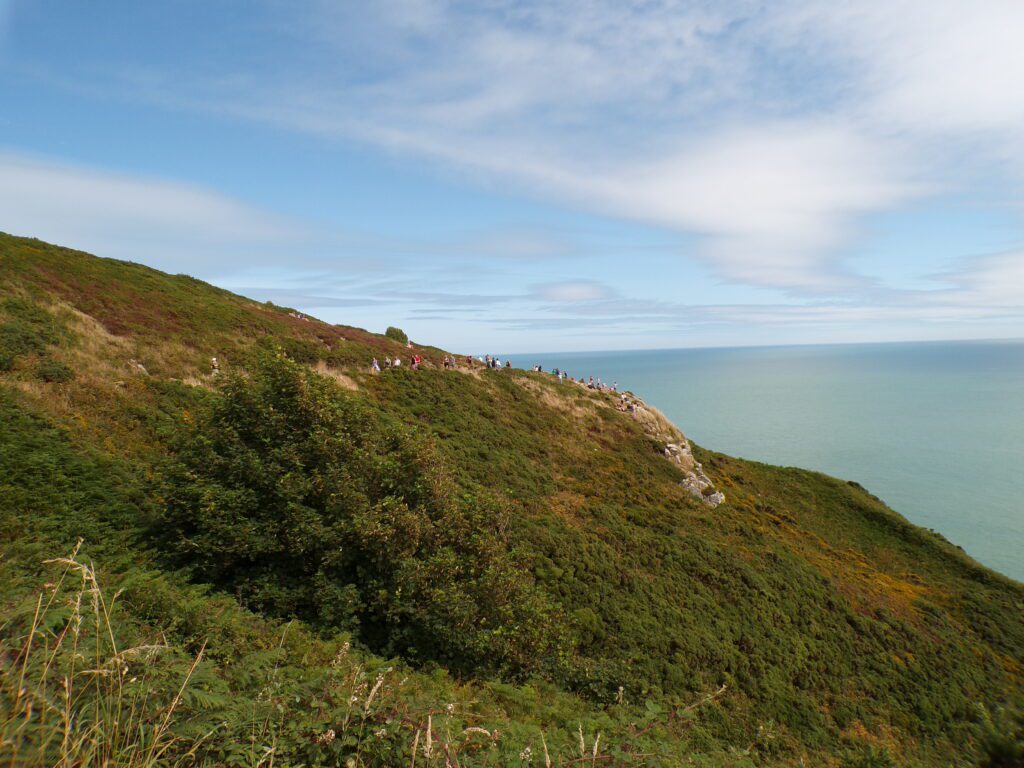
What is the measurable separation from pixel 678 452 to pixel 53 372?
135 ft

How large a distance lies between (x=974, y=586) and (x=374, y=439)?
4486cm

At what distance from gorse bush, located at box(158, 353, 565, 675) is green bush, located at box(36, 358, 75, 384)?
8.38 meters

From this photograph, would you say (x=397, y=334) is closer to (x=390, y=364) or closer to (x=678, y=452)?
(x=390, y=364)

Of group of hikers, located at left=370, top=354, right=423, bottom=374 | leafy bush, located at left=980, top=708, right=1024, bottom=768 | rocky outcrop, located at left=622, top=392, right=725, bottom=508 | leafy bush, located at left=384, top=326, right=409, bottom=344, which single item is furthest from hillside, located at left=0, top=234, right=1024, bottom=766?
leafy bush, located at left=384, top=326, right=409, bottom=344

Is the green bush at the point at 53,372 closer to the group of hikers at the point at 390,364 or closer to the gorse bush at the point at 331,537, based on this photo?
the gorse bush at the point at 331,537

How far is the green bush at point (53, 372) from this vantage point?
54.5ft

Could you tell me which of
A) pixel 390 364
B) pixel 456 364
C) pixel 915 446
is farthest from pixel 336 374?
pixel 915 446

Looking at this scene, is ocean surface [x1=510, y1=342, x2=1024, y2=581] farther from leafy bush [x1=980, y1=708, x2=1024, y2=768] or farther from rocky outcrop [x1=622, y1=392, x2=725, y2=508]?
leafy bush [x1=980, y1=708, x2=1024, y2=768]

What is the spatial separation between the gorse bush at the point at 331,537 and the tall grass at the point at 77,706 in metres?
6.99

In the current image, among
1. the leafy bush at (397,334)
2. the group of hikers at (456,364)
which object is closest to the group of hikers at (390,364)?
the group of hikers at (456,364)

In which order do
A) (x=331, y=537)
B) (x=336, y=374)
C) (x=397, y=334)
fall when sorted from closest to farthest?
(x=331, y=537)
(x=336, y=374)
(x=397, y=334)

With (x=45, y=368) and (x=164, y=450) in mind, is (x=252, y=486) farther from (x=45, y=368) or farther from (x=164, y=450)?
(x=45, y=368)

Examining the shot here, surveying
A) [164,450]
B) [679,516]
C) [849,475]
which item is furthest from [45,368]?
[849,475]

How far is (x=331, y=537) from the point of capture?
457 inches
